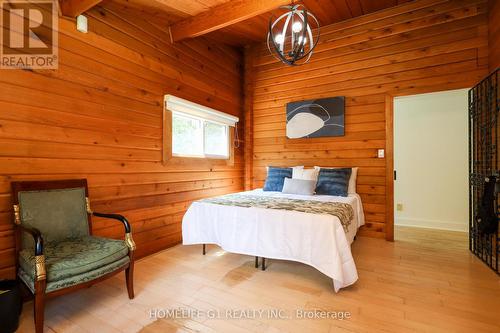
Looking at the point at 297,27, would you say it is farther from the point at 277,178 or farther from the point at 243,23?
the point at 277,178

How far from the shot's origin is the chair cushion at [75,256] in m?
1.57

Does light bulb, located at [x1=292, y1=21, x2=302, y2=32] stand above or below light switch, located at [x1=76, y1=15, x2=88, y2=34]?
below

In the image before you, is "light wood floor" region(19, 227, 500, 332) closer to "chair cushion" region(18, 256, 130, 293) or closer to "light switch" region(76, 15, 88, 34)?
"chair cushion" region(18, 256, 130, 293)

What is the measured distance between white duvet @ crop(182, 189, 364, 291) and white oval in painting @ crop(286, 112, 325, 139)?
1.53 m

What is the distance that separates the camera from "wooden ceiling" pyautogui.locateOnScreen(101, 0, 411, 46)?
2746 millimetres

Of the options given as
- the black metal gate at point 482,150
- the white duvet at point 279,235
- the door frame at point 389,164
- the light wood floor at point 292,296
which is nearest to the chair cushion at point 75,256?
the light wood floor at point 292,296

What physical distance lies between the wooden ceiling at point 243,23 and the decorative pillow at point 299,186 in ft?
7.59

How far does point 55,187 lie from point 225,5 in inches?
100

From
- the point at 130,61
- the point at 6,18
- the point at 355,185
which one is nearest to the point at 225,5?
the point at 130,61

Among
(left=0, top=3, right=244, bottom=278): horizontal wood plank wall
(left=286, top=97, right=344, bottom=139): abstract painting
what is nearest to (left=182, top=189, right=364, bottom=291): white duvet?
(left=0, top=3, right=244, bottom=278): horizontal wood plank wall

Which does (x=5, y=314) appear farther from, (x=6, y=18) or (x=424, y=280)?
(x=424, y=280)

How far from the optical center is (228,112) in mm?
4320

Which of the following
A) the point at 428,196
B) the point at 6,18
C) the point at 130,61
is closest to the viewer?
the point at 6,18

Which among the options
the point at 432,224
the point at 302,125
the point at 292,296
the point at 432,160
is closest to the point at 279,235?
the point at 292,296
